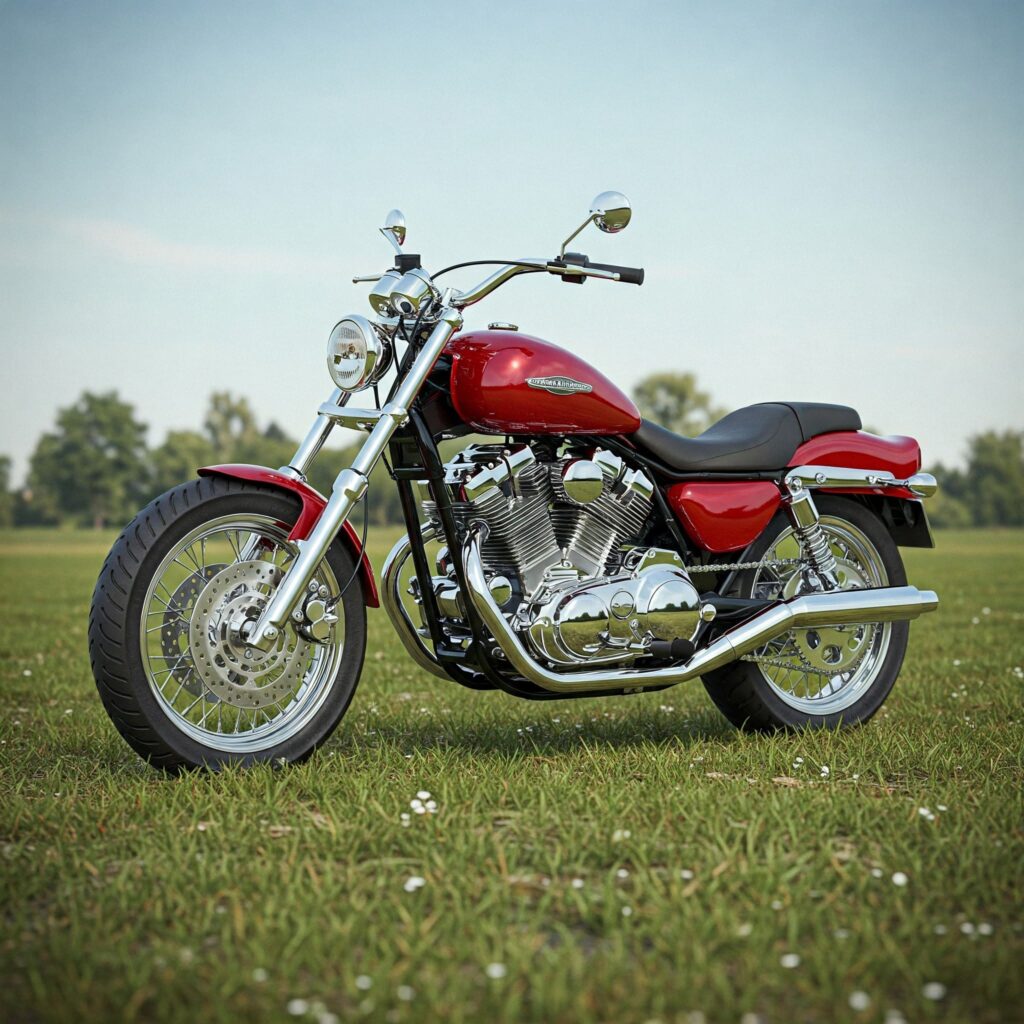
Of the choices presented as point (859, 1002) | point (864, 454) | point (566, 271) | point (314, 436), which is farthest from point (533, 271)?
point (859, 1002)

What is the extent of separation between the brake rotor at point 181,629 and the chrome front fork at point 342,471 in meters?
0.26

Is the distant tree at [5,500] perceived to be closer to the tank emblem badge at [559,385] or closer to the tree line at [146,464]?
the tree line at [146,464]

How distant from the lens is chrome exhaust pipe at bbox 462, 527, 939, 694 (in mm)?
4297

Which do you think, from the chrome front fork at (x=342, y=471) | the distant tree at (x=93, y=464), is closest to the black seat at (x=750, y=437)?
the chrome front fork at (x=342, y=471)

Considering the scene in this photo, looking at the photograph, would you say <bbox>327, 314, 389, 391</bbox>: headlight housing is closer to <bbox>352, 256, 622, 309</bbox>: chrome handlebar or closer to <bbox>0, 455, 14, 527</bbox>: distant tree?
<bbox>352, 256, 622, 309</bbox>: chrome handlebar

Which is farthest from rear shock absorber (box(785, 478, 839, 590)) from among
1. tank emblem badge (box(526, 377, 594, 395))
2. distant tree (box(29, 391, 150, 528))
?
distant tree (box(29, 391, 150, 528))

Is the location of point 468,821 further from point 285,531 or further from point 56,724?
point 56,724

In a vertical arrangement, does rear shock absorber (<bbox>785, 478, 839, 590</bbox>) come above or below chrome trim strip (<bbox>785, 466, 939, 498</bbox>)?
below

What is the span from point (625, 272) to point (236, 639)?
207 cm

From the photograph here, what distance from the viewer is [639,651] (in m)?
4.66

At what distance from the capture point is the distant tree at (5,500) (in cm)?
9050

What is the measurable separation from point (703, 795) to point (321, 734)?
1.43 meters

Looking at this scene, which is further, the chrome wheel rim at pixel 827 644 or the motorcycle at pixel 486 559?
the chrome wheel rim at pixel 827 644

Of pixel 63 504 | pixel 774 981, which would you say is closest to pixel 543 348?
pixel 774 981
